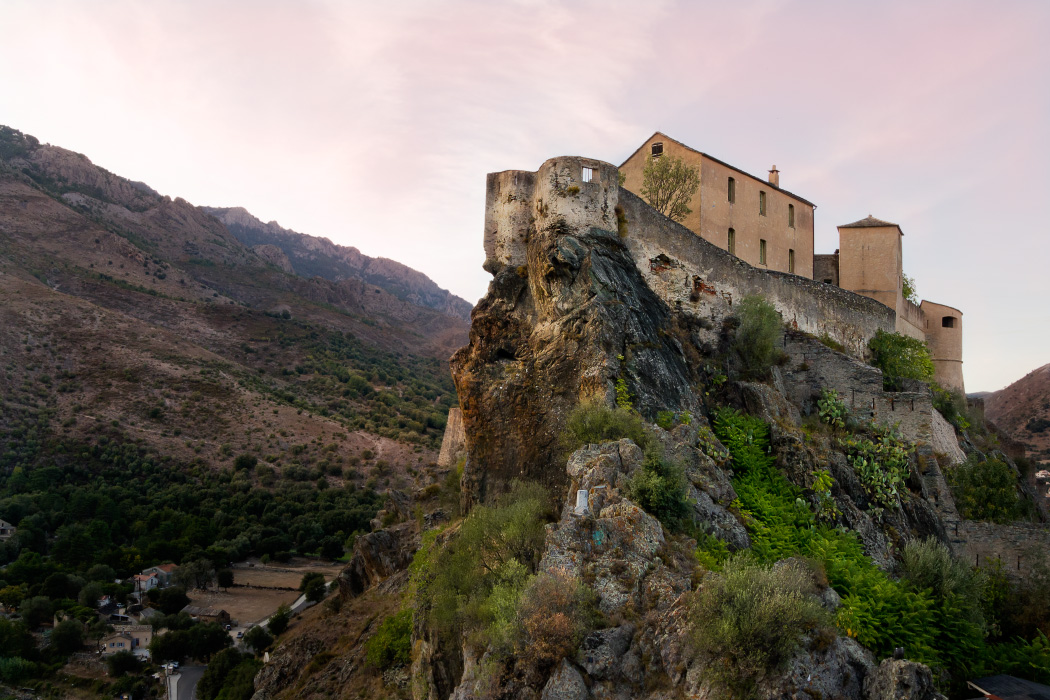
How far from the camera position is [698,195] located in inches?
995

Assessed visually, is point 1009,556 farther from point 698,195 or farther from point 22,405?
point 22,405

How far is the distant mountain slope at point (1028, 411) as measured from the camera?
218ft

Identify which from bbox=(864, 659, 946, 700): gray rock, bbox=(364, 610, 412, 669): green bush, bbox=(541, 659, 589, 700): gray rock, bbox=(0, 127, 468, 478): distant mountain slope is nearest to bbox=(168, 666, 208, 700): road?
bbox=(364, 610, 412, 669): green bush

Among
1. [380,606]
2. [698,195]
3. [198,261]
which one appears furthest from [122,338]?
[698,195]

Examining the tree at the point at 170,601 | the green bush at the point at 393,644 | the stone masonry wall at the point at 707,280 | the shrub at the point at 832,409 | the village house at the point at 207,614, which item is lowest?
the village house at the point at 207,614

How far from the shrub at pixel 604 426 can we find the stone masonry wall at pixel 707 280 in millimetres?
5902

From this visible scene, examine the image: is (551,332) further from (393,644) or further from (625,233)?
(393,644)

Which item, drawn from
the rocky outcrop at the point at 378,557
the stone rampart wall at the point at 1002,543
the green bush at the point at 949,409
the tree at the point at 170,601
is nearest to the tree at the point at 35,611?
the tree at the point at 170,601

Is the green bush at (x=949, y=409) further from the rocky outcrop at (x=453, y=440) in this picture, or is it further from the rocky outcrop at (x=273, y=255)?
the rocky outcrop at (x=273, y=255)

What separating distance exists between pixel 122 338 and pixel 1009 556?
246ft

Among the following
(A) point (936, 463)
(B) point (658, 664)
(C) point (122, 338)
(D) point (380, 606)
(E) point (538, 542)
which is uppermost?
(C) point (122, 338)

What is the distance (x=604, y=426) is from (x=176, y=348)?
231 feet

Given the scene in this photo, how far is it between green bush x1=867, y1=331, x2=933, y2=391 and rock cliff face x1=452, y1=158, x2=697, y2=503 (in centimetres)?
1139

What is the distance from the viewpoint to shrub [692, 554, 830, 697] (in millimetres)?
9062
